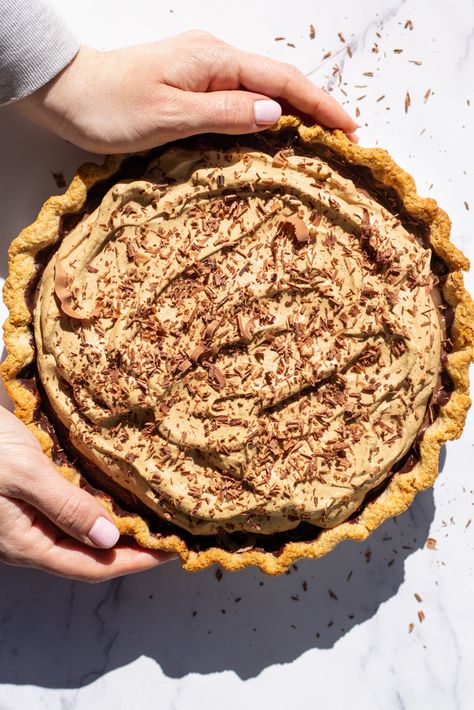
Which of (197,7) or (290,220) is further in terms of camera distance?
(197,7)

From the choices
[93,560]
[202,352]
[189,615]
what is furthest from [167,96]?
[189,615]

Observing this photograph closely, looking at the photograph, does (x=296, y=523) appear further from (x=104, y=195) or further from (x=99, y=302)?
(x=104, y=195)

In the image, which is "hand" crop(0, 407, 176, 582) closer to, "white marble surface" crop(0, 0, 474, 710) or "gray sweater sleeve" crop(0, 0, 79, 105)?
"white marble surface" crop(0, 0, 474, 710)

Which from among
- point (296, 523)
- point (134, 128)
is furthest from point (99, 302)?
point (296, 523)

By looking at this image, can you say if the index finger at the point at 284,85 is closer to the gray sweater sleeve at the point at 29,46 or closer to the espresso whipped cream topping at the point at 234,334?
the espresso whipped cream topping at the point at 234,334

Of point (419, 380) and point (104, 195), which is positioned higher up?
point (104, 195)

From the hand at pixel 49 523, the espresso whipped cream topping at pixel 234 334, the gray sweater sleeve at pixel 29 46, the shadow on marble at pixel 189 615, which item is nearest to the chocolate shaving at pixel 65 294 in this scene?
the espresso whipped cream topping at pixel 234 334

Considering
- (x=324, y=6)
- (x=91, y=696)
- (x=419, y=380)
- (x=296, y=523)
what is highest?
(x=324, y=6)
